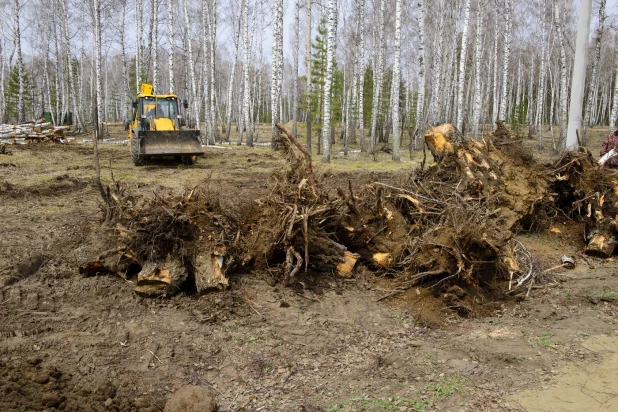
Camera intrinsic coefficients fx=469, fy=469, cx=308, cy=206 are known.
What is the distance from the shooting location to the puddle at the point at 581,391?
3.63 metres

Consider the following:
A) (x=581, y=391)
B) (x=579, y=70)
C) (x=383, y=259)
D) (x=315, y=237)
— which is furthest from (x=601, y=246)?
(x=579, y=70)

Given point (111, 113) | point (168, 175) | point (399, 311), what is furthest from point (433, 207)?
point (111, 113)

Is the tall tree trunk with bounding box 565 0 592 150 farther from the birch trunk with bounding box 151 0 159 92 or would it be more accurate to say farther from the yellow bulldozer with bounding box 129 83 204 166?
the birch trunk with bounding box 151 0 159 92

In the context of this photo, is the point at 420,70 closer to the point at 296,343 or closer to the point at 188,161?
the point at 188,161

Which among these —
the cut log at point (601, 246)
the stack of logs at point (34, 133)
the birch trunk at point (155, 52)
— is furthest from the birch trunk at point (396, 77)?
the stack of logs at point (34, 133)

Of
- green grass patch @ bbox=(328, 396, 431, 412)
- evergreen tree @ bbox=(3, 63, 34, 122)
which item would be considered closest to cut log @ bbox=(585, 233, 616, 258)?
green grass patch @ bbox=(328, 396, 431, 412)

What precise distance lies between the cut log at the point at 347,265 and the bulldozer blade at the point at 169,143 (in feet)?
32.2

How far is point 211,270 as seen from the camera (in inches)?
228

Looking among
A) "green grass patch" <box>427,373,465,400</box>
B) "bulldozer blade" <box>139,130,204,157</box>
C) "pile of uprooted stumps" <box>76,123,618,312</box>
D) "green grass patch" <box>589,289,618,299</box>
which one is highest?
"bulldozer blade" <box>139,130,204,157</box>

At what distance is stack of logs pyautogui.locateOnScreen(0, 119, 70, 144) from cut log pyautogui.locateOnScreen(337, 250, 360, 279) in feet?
72.2

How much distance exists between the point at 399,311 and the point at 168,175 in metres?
10.2

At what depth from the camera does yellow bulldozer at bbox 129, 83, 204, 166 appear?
14.9 meters

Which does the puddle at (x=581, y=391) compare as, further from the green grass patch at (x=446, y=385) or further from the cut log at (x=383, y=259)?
the cut log at (x=383, y=259)

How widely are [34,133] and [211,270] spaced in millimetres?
22840
